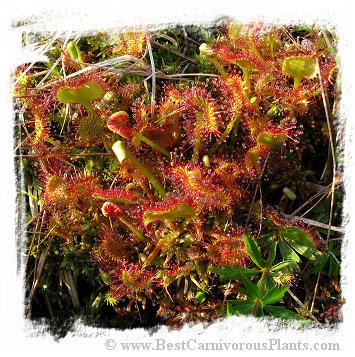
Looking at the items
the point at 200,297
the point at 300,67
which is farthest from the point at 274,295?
the point at 300,67

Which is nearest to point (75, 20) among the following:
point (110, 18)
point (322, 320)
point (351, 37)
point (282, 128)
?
point (110, 18)

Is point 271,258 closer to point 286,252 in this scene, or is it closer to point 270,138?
point 286,252

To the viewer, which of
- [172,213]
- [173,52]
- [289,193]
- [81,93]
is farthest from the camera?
[173,52]

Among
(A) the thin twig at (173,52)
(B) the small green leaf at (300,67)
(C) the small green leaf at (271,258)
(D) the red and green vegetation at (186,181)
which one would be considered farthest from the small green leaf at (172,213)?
(A) the thin twig at (173,52)

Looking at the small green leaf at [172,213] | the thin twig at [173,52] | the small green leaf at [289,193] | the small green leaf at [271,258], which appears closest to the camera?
the small green leaf at [172,213]

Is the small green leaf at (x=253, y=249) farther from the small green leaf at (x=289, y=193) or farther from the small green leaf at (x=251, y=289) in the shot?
the small green leaf at (x=289, y=193)

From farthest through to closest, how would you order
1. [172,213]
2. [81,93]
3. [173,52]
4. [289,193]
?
[173,52], [289,193], [81,93], [172,213]

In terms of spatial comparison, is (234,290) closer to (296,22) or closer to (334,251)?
(334,251)
